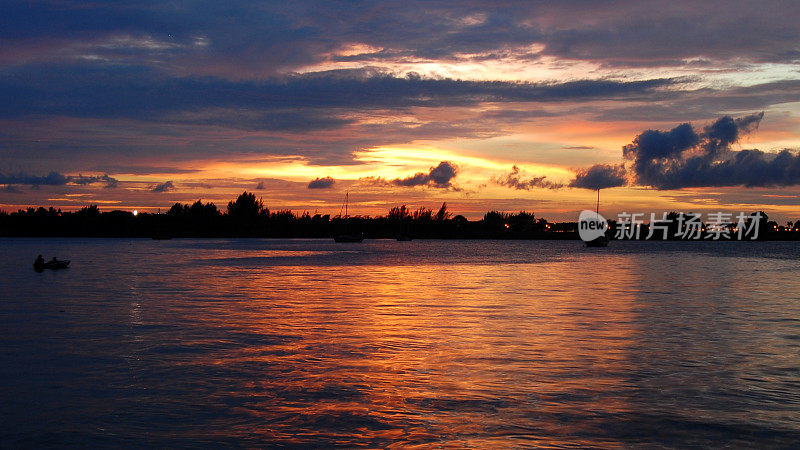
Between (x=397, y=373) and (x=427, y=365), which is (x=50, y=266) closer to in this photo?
(x=427, y=365)

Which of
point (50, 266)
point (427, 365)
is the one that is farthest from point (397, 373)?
point (50, 266)

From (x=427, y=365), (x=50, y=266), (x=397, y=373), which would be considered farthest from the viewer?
(x=50, y=266)

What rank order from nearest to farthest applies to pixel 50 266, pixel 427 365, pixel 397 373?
pixel 397 373
pixel 427 365
pixel 50 266

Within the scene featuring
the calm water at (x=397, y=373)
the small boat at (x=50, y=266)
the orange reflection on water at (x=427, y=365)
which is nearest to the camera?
the calm water at (x=397, y=373)

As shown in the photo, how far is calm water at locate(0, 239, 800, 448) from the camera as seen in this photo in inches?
573

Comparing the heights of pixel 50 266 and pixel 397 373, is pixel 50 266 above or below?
below

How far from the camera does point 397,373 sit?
20438mm

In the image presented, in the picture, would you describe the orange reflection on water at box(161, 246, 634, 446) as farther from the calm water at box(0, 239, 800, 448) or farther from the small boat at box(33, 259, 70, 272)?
the small boat at box(33, 259, 70, 272)

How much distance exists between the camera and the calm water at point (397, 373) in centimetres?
1456

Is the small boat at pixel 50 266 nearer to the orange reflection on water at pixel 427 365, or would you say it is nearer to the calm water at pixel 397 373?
the calm water at pixel 397 373

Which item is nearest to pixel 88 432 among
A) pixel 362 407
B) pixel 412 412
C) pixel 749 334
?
pixel 362 407

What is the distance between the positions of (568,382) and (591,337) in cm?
927

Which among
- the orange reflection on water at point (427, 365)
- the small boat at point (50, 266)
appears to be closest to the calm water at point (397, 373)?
the orange reflection on water at point (427, 365)

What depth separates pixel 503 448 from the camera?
13328mm
